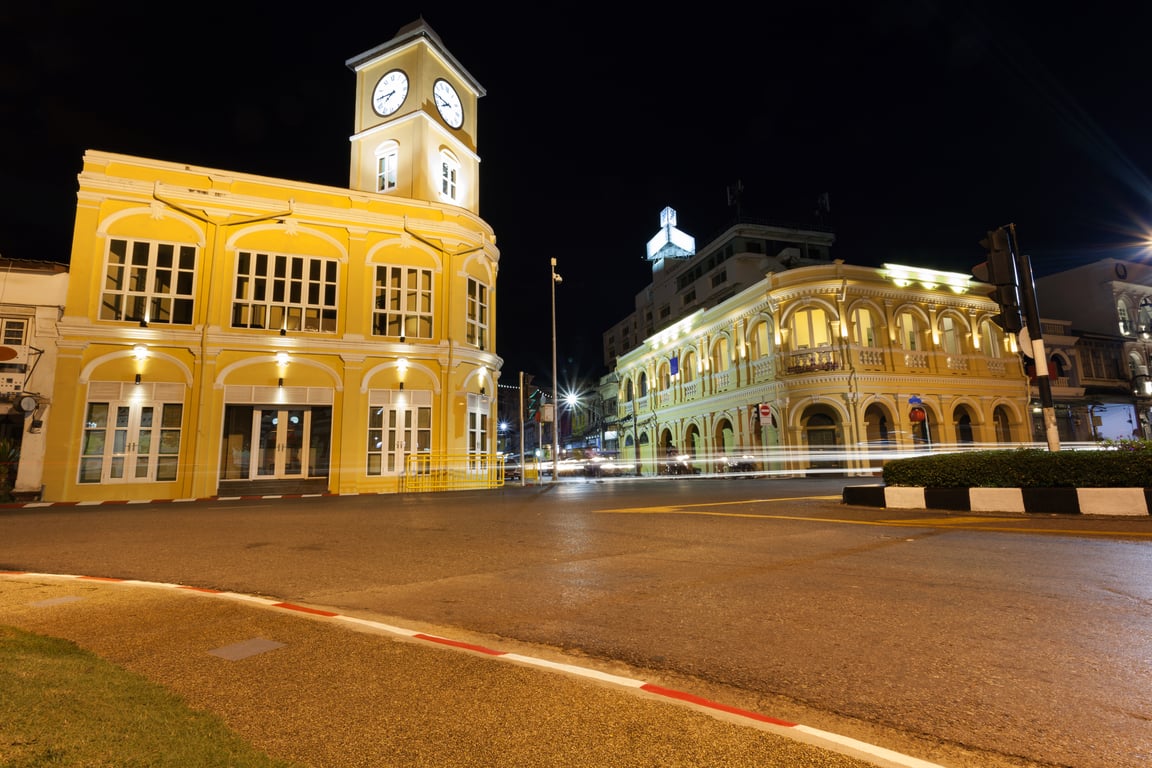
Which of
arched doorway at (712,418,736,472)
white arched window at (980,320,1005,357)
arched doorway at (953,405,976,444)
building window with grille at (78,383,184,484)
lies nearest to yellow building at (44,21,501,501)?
building window with grille at (78,383,184,484)

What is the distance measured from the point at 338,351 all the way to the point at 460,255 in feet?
19.5

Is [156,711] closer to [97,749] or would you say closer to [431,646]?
[97,749]

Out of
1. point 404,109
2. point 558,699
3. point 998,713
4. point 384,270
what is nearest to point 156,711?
point 558,699

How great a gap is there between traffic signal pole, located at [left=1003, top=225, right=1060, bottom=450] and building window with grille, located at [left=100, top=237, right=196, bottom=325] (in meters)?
22.3

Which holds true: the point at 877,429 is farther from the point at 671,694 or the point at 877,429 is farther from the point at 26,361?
the point at 26,361

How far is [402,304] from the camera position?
20.7 metres

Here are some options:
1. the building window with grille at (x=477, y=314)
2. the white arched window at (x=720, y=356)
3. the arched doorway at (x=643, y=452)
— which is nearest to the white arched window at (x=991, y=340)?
the white arched window at (x=720, y=356)

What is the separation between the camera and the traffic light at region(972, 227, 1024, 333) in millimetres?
9148

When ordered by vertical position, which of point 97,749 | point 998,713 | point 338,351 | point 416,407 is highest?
point 338,351

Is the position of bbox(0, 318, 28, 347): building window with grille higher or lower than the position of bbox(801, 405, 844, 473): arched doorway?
higher

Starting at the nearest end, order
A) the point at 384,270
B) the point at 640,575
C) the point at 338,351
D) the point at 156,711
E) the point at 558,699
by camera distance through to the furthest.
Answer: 1. the point at 156,711
2. the point at 558,699
3. the point at 640,575
4. the point at 338,351
5. the point at 384,270

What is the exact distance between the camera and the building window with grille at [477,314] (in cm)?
2228

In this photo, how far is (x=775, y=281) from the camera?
94.9ft

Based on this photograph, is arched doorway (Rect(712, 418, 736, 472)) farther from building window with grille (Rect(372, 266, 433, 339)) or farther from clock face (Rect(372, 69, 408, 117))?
clock face (Rect(372, 69, 408, 117))
